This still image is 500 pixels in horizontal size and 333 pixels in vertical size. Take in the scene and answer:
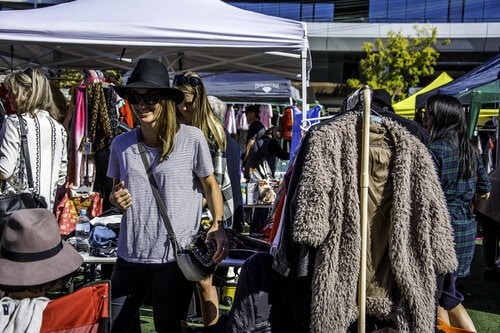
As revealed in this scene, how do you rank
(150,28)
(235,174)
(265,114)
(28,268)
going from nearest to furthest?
(28,268) → (235,174) → (150,28) → (265,114)

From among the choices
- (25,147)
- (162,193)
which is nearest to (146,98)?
(162,193)

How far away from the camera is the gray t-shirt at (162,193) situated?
2916 mm

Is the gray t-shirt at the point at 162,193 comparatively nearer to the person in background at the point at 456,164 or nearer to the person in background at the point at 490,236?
the person in background at the point at 456,164

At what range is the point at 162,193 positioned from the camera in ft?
9.65

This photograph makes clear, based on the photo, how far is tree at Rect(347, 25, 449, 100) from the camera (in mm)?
32125

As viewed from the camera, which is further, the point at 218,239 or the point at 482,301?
the point at 482,301

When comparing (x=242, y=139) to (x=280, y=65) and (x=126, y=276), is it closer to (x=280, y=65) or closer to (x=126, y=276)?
(x=280, y=65)

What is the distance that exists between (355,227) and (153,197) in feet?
3.37

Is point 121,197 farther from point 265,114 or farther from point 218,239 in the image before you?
point 265,114

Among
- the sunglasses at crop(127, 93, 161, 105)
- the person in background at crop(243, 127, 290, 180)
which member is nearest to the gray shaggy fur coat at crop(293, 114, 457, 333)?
the sunglasses at crop(127, 93, 161, 105)

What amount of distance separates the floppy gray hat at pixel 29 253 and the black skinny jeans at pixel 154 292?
2.18ft

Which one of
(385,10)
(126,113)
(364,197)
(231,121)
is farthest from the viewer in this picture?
(385,10)

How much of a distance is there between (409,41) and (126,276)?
33521mm

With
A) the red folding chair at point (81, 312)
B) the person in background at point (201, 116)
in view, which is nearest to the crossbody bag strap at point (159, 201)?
the red folding chair at point (81, 312)
